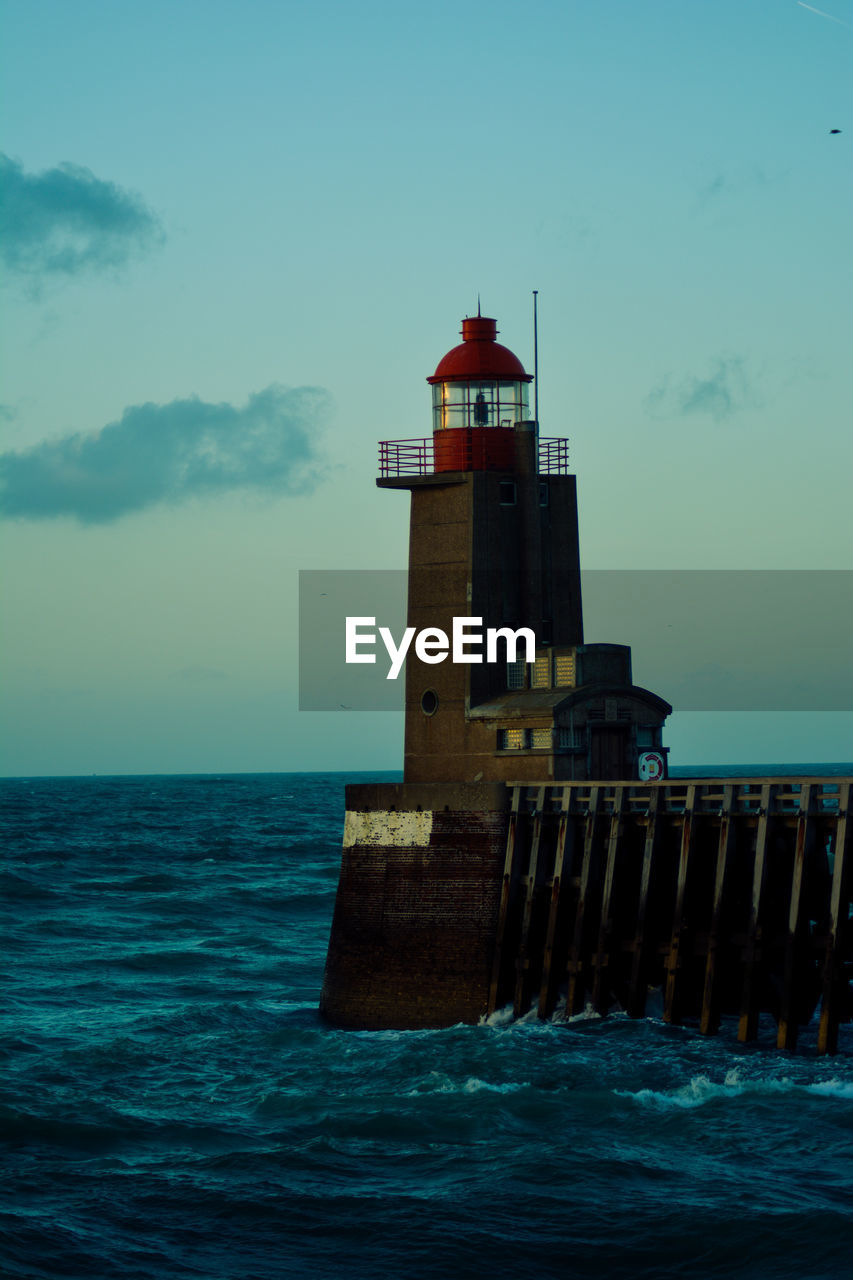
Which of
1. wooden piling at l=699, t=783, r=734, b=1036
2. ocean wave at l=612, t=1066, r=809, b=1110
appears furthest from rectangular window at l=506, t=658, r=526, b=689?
ocean wave at l=612, t=1066, r=809, b=1110

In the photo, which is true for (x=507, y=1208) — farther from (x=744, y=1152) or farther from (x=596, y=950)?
(x=596, y=950)

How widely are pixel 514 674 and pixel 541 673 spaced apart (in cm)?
66

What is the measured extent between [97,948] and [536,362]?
19.0 m

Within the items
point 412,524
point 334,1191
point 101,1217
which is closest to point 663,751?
point 412,524

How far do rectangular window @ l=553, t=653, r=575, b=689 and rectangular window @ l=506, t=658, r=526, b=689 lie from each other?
897mm

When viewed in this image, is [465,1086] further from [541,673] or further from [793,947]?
[541,673]

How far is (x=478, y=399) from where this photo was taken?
3019 centimetres

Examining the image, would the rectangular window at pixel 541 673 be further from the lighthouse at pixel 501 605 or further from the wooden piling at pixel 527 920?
the wooden piling at pixel 527 920

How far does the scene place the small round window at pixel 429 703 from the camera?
29203mm

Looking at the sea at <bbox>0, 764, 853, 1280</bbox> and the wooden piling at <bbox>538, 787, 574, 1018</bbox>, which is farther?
the wooden piling at <bbox>538, 787, 574, 1018</bbox>

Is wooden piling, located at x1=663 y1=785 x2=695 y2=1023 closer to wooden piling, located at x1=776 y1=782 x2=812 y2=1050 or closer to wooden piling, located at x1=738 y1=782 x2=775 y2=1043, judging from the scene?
wooden piling, located at x1=738 y1=782 x2=775 y2=1043

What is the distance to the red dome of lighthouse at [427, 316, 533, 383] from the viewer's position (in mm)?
30109

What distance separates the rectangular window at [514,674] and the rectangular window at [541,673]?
257mm

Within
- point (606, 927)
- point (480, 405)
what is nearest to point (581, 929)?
point (606, 927)
